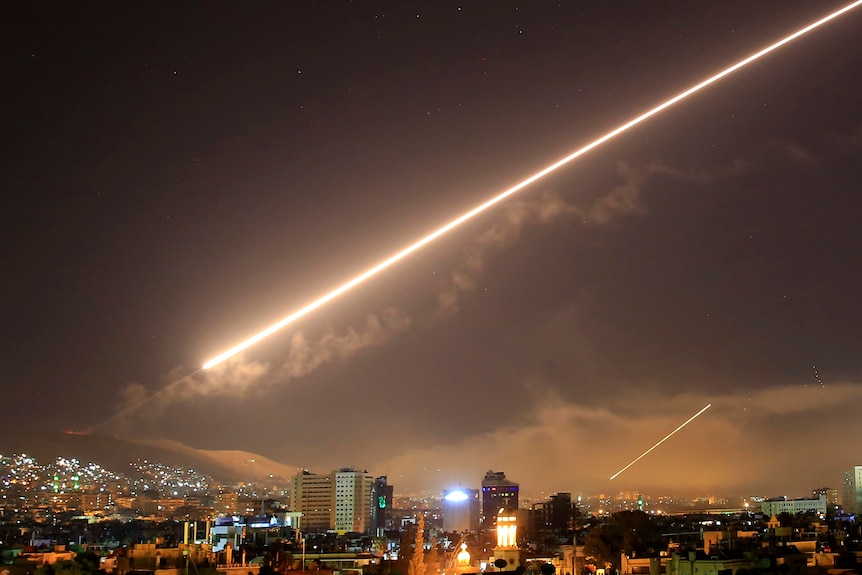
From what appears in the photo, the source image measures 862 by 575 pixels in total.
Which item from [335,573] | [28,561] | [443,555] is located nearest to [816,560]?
[335,573]

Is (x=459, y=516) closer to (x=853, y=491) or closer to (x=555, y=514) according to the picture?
(x=555, y=514)

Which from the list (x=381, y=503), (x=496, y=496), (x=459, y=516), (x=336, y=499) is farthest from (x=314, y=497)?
(x=459, y=516)

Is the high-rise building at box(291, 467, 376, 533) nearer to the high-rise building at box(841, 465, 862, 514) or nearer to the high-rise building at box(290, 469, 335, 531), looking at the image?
the high-rise building at box(290, 469, 335, 531)

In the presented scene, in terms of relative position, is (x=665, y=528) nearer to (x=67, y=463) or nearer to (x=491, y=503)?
(x=491, y=503)

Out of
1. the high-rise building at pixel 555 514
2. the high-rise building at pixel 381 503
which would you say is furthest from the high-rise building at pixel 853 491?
the high-rise building at pixel 381 503

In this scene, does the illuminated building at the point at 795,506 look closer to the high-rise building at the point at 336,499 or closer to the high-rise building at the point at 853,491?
the high-rise building at the point at 853,491

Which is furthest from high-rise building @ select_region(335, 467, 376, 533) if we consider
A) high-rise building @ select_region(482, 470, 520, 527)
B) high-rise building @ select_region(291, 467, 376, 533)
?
high-rise building @ select_region(482, 470, 520, 527)

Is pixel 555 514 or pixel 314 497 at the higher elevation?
pixel 314 497
